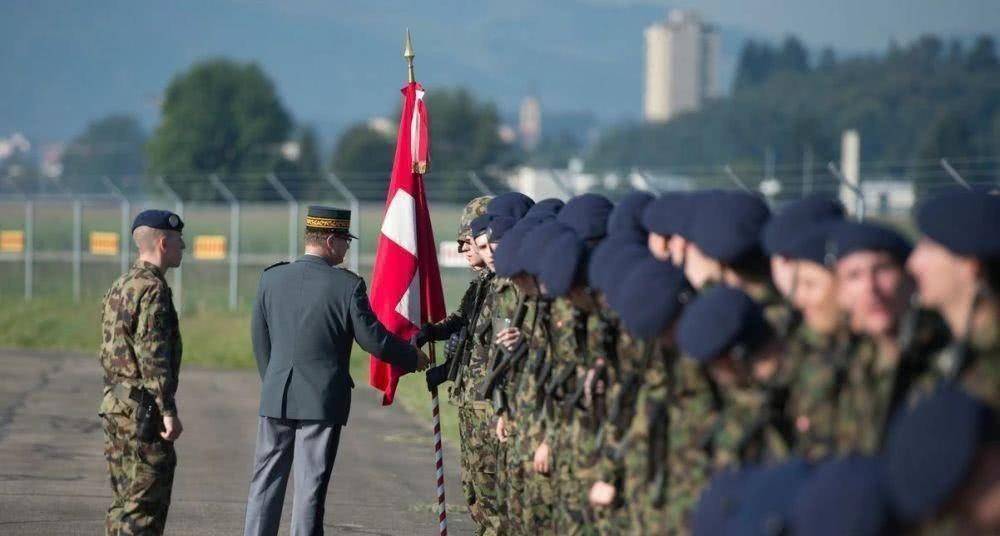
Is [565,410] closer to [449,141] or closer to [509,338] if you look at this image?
[509,338]

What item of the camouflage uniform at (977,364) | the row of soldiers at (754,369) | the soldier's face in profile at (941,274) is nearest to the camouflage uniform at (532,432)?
the row of soldiers at (754,369)

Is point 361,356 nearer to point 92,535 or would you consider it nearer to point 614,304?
point 92,535

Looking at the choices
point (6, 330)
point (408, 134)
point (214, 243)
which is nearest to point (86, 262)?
point (214, 243)

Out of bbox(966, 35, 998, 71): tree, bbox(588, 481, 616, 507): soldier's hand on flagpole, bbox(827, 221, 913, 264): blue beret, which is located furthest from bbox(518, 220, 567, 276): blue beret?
bbox(966, 35, 998, 71): tree

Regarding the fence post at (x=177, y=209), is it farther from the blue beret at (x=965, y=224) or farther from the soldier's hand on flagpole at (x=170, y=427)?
the blue beret at (x=965, y=224)

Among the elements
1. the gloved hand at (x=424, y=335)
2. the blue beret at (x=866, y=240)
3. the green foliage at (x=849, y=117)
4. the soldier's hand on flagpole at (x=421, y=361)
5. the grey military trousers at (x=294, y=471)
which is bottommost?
the grey military trousers at (x=294, y=471)

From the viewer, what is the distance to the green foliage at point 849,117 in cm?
11756

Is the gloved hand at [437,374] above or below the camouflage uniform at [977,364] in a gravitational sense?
below

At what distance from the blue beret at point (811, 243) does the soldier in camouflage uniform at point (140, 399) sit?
4330 mm

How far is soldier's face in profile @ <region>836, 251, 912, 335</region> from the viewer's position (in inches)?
179

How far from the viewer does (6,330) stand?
2892 cm

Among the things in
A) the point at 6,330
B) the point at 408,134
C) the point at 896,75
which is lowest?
the point at 6,330

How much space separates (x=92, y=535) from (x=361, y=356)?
14.2 meters

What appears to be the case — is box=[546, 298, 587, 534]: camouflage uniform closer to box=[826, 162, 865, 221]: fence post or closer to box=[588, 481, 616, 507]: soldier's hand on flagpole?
box=[588, 481, 616, 507]: soldier's hand on flagpole
